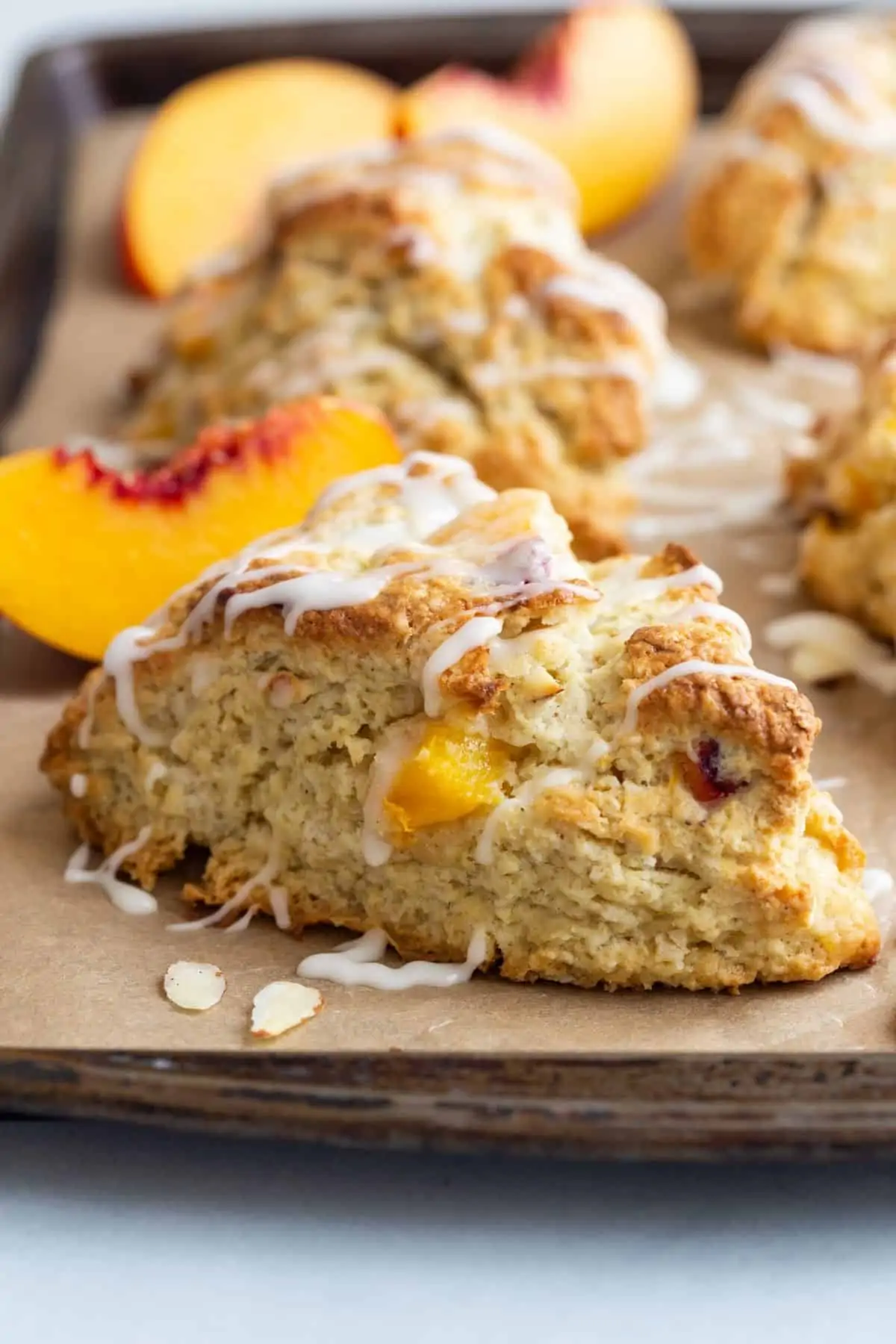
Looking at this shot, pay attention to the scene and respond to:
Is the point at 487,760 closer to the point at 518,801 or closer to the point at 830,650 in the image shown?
the point at 518,801

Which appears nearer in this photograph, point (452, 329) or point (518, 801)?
point (518, 801)

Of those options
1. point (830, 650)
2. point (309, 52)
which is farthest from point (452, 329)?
point (309, 52)

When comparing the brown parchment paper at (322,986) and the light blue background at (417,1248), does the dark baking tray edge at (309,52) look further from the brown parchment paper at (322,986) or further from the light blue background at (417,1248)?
the light blue background at (417,1248)

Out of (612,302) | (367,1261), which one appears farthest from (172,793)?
(612,302)

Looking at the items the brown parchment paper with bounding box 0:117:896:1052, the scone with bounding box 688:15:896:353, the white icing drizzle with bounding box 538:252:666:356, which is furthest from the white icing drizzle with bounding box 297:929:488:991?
the scone with bounding box 688:15:896:353

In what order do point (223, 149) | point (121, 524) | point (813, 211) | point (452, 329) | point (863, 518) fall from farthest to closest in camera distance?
point (223, 149) < point (813, 211) < point (452, 329) < point (863, 518) < point (121, 524)

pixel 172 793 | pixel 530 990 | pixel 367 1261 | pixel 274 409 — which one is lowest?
pixel 367 1261

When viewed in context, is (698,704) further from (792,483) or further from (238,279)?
(238,279)
